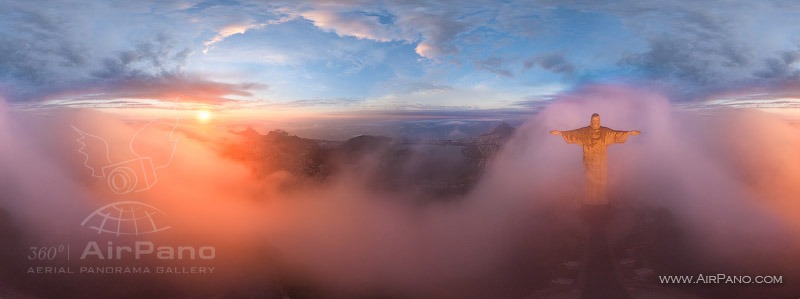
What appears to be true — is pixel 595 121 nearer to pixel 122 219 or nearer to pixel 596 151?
pixel 596 151

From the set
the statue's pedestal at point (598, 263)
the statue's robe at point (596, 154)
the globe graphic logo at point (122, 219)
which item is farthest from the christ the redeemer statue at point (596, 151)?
the globe graphic logo at point (122, 219)

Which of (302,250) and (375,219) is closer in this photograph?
(302,250)

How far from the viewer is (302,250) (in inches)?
→ 563

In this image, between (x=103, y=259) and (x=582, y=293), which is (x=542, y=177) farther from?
(x=103, y=259)

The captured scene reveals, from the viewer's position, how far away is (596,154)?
10.6 meters

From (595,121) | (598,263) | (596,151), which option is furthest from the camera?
(598,263)

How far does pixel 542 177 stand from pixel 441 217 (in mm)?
3958

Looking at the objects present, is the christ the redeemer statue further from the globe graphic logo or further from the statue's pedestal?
the globe graphic logo

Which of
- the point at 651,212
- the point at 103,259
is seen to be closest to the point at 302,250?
the point at 103,259

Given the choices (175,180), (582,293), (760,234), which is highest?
(175,180)

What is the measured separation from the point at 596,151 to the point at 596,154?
7 centimetres

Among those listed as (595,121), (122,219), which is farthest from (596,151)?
(122,219)

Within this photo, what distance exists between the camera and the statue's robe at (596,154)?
10.5 metres

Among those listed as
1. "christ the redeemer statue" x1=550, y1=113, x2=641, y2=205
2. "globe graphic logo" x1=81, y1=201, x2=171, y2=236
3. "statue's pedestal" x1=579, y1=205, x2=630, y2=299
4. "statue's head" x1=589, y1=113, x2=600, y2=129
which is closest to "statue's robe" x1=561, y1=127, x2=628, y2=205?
"christ the redeemer statue" x1=550, y1=113, x2=641, y2=205
